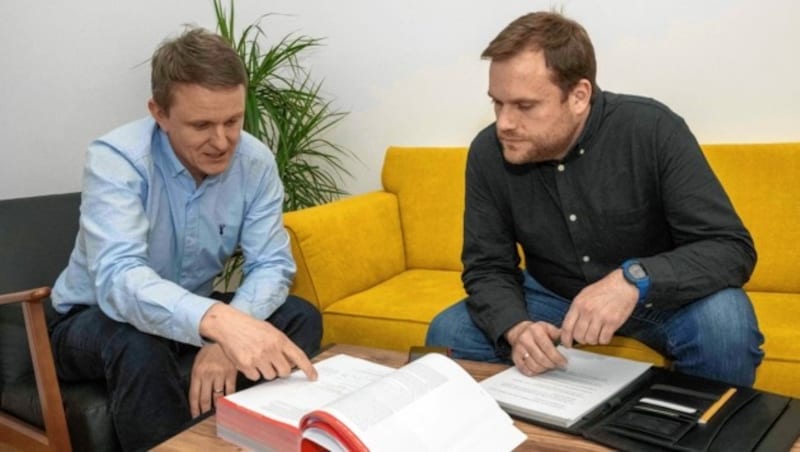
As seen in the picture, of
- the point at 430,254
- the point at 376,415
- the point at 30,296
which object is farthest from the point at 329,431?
the point at 430,254

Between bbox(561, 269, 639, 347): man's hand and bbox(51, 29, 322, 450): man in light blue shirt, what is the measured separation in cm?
46

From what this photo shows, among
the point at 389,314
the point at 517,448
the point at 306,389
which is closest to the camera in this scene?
the point at 517,448

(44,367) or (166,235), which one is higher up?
(166,235)

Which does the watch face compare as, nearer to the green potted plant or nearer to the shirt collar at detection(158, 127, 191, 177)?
the shirt collar at detection(158, 127, 191, 177)

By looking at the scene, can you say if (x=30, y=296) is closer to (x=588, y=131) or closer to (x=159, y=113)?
(x=159, y=113)

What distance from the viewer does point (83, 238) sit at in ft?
5.32

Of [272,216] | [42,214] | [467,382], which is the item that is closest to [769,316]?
[467,382]

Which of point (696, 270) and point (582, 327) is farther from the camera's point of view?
point (696, 270)

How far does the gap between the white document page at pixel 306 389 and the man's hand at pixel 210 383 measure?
9.2 inches

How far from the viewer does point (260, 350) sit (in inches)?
45.9

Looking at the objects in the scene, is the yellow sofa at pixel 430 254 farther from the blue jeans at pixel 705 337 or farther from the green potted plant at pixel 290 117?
the green potted plant at pixel 290 117

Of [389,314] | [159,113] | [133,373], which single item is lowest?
[389,314]

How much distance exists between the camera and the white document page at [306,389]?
1.01m

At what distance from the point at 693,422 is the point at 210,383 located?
0.88 metres
